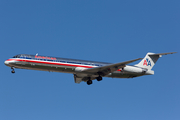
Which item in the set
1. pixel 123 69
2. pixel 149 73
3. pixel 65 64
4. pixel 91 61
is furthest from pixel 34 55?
pixel 149 73

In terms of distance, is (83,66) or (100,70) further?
(100,70)

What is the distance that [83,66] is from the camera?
3388 centimetres

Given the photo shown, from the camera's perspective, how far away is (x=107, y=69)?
3425 centimetres

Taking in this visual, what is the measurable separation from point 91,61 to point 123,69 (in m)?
4.73

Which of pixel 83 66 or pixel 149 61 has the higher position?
pixel 149 61

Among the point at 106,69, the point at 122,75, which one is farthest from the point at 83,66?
the point at 122,75

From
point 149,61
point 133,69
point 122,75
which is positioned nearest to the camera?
point 133,69

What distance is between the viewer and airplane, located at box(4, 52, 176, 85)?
3172cm

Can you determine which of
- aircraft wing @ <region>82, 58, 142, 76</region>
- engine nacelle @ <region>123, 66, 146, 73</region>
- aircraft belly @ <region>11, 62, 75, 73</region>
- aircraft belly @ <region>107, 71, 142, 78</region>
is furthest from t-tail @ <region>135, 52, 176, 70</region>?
aircraft belly @ <region>11, 62, 75, 73</region>

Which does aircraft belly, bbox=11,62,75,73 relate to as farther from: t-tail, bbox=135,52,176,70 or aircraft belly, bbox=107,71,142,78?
t-tail, bbox=135,52,176,70

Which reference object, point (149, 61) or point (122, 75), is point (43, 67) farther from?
point (149, 61)

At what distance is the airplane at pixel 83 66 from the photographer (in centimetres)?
3172

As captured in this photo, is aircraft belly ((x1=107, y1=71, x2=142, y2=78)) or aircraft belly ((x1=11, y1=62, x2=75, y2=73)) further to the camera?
aircraft belly ((x1=107, y1=71, x2=142, y2=78))

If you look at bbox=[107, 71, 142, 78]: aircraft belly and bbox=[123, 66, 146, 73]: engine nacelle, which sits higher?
bbox=[123, 66, 146, 73]: engine nacelle
